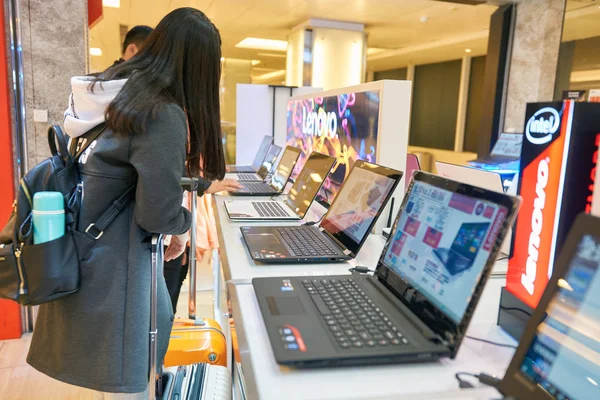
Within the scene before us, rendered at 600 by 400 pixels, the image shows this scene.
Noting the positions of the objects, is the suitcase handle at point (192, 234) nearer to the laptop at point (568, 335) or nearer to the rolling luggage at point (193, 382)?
the rolling luggage at point (193, 382)

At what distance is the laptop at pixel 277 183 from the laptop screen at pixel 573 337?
5.65 feet

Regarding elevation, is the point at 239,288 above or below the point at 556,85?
below

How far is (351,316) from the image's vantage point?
787 millimetres

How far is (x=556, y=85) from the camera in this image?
187 inches

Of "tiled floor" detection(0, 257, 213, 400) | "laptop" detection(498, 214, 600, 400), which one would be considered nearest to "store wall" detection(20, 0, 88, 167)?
"tiled floor" detection(0, 257, 213, 400)

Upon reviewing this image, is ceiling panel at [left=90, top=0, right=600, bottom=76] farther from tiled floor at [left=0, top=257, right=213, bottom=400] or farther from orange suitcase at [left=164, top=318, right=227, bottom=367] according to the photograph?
orange suitcase at [left=164, top=318, right=227, bottom=367]

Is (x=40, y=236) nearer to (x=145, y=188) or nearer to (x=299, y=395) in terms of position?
(x=145, y=188)

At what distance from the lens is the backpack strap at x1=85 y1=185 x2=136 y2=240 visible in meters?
1.07

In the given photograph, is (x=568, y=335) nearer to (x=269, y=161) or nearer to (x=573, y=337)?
(x=573, y=337)

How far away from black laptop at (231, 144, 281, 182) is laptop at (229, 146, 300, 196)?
196 millimetres

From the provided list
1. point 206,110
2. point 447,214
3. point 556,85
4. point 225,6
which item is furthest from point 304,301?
point 225,6

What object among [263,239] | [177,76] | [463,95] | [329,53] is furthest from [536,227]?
[463,95]

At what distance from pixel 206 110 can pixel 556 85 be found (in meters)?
4.71

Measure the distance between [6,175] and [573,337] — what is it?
2.66 meters
